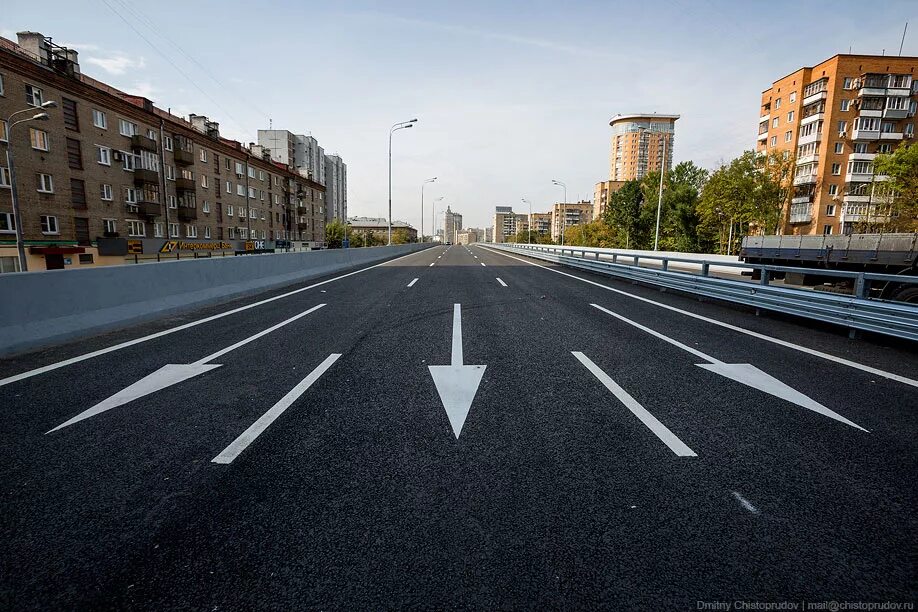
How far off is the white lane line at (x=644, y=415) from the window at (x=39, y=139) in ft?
123

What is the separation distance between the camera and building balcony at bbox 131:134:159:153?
34.6 metres

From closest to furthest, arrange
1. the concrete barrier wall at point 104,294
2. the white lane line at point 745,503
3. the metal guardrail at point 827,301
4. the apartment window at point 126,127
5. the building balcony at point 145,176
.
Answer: the white lane line at point 745,503, the concrete barrier wall at point 104,294, the metal guardrail at point 827,301, the apartment window at point 126,127, the building balcony at point 145,176

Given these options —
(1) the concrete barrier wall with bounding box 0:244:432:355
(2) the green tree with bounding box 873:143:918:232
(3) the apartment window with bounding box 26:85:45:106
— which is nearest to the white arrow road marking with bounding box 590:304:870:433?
(1) the concrete barrier wall with bounding box 0:244:432:355

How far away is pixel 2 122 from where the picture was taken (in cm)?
2467

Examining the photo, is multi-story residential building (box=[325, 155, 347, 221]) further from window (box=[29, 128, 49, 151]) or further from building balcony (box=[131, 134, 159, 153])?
window (box=[29, 128, 49, 151])

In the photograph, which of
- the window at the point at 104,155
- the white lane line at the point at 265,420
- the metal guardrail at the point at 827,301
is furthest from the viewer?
the window at the point at 104,155

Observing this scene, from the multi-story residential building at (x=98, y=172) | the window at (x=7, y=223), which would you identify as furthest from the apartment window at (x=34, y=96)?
the window at (x=7, y=223)

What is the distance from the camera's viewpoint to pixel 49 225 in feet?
91.6

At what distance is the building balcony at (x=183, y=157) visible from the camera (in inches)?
1570

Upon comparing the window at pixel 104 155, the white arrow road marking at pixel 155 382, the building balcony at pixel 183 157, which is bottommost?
the white arrow road marking at pixel 155 382

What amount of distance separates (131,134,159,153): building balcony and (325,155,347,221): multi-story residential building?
3538 inches

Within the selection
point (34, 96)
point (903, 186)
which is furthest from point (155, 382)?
point (903, 186)

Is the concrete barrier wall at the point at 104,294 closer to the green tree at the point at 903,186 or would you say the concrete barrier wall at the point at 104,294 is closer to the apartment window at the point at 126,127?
the apartment window at the point at 126,127

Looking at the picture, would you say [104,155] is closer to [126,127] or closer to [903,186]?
[126,127]
